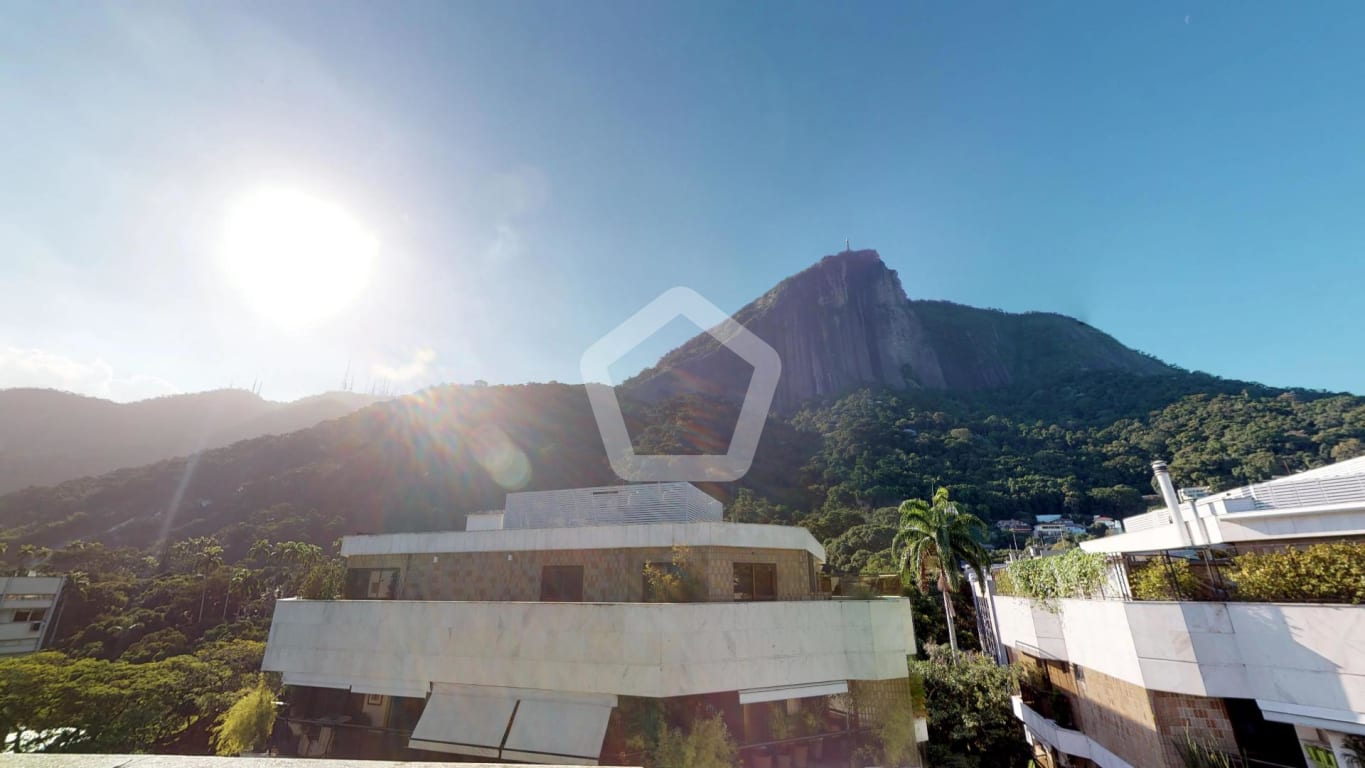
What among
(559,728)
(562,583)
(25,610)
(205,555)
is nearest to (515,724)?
(559,728)

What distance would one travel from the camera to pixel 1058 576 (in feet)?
58.3

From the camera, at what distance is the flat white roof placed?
1556cm

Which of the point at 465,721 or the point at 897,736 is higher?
the point at 465,721

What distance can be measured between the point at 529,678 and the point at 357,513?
6239 centimetres

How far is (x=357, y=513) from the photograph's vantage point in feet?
211

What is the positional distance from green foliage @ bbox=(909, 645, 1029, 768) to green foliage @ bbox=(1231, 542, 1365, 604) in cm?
1004

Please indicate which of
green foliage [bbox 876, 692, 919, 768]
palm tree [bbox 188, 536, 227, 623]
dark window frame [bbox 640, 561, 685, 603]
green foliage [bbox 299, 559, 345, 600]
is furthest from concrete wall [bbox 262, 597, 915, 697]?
palm tree [bbox 188, 536, 227, 623]

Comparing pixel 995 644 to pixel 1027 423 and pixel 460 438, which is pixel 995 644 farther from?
pixel 1027 423

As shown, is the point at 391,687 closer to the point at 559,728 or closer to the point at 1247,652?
the point at 559,728

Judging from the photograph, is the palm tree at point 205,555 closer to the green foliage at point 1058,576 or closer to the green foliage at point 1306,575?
the green foliage at point 1058,576

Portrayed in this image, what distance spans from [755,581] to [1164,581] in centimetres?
1023

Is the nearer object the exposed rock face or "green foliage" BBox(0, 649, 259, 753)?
"green foliage" BBox(0, 649, 259, 753)

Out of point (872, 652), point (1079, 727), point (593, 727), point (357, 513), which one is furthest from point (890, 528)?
point (357, 513)

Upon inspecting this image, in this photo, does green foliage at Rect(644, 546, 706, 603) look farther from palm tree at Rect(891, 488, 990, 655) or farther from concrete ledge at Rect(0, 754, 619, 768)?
palm tree at Rect(891, 488, 990, 655)
